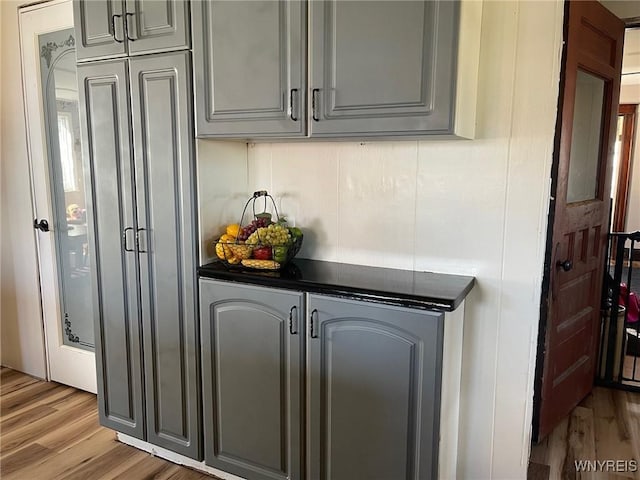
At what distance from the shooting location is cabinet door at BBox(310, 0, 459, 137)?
1517 mm

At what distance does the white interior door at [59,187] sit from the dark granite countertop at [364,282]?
1274 millimetres

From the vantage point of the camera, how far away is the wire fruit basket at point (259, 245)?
1.96 metres

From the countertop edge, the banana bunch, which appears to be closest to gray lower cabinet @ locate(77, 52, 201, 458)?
the banana bunch

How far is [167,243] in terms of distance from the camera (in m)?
2.06

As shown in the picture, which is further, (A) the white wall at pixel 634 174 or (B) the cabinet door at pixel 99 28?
(A) the white wall at pixel 634 174

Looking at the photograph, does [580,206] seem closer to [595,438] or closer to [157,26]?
[595,438]

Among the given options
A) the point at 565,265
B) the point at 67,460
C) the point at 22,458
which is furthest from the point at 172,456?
the point at 565,265

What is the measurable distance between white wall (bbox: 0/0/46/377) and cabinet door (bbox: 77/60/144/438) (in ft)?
3.36

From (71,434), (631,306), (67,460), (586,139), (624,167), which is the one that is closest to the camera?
(67,460)

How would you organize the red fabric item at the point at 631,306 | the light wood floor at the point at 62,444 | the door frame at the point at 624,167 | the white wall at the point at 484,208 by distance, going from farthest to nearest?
the door frame at the point at 624,167 → the red fabric item at the point at 631,306 → the light wood floor at the point at 62,444 → the white wall at the point at 484,208

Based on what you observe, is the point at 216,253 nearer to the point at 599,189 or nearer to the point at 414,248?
the point at 414,248

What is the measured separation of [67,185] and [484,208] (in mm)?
2307

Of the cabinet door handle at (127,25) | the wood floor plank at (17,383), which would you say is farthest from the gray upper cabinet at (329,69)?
the wood floor plank at (17,383)

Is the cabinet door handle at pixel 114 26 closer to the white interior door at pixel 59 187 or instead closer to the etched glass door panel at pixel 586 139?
the white interior door at pixel 59 187
